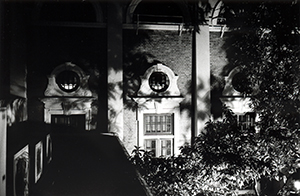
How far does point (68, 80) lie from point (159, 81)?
123 inches

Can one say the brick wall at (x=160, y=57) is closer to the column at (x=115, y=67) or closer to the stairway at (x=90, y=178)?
the column at (x=115, y=67)

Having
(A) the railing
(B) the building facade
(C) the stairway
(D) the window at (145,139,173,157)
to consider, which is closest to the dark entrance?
(B) the building facade

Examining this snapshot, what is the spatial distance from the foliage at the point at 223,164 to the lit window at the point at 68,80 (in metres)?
4.67

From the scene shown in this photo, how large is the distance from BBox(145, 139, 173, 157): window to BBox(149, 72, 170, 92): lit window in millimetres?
1852

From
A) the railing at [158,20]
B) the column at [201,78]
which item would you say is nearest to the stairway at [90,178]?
the column at [201,78]

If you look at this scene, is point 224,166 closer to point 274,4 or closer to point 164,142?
point 274,4

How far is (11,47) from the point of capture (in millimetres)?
6809

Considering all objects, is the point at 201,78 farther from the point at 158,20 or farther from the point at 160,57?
the point at 158,20

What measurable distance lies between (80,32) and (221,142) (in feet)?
20.1

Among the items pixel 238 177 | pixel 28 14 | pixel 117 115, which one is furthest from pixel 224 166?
pixel 28 14

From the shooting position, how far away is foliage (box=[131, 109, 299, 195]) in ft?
16.5

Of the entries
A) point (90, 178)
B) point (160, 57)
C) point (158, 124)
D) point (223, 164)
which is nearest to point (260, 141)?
point (223, 164)

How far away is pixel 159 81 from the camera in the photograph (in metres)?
9.73

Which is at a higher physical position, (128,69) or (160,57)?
(160,57)
